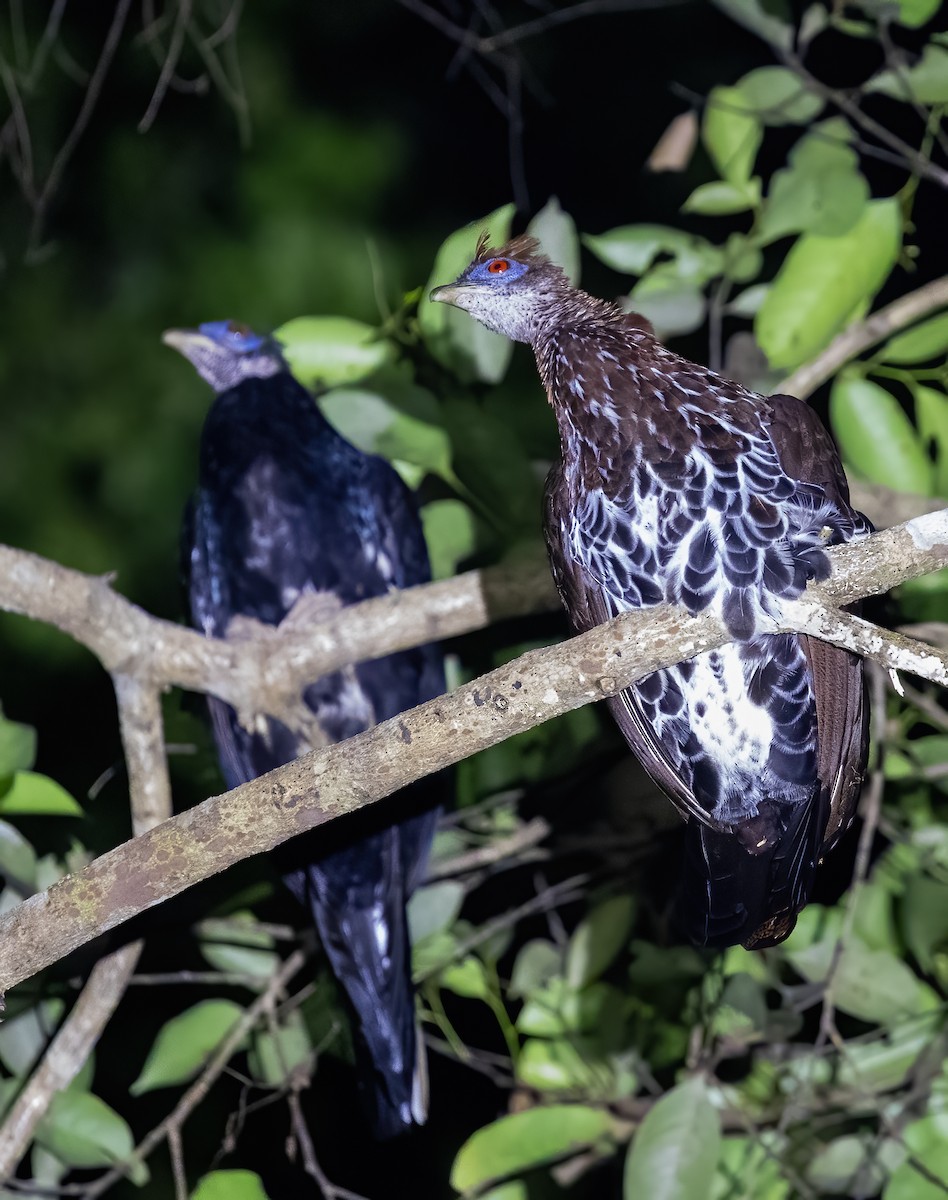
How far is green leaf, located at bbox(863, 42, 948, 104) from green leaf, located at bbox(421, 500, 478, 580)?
3.43 feet

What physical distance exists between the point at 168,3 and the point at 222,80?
590 mm

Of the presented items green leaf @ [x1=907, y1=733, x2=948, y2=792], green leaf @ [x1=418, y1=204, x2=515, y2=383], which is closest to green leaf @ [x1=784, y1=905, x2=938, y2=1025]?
green leaf @ [x1=907, y1=733, x2=948, y2=792]

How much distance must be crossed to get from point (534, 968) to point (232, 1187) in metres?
0.69

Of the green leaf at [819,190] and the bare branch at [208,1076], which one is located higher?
the green leaf at [819,190]

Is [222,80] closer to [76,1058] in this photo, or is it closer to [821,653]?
[821,653]

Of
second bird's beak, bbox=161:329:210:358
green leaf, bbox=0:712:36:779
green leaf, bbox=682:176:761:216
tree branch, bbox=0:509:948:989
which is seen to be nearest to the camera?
tree branch, bbox=0:509:948:989

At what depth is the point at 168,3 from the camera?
287cm

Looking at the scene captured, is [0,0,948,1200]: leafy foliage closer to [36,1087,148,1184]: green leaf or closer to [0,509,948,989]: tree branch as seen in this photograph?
[36,1087,148,1184]: green leaf

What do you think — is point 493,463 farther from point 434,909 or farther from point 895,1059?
point 895,1059

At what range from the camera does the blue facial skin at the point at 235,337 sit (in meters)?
3.13

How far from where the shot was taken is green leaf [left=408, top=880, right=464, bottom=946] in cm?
256

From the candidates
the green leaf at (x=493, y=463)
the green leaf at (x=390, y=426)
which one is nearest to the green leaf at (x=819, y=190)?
the green leaf at (x=493, y=463)

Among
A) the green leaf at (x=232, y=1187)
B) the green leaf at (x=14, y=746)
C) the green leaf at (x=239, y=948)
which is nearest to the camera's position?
the green leaf at (x=232, y=1187)

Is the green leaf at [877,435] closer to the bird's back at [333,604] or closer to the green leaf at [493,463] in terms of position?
the green leaf at [493,463]
